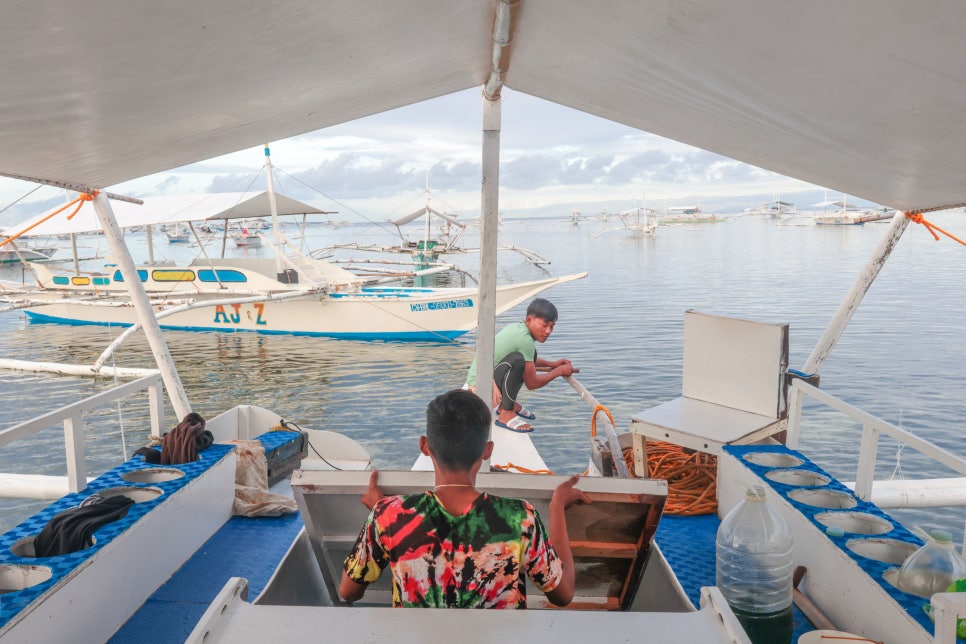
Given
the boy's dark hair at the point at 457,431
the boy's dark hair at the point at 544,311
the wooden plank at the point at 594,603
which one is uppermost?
the boy's dark hair at the point at 544,311

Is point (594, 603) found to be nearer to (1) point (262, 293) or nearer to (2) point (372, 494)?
(2) point (372, 494)

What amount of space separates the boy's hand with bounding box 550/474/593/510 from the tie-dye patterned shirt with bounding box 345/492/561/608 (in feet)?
0.86

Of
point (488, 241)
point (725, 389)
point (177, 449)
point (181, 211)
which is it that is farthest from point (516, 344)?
point (181, 211)

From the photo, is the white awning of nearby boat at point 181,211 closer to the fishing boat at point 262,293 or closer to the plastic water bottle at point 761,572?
the fishing boat at point 262,293

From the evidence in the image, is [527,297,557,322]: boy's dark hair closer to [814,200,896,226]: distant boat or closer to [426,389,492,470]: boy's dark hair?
[426,389,492,470]: boy's dark hair

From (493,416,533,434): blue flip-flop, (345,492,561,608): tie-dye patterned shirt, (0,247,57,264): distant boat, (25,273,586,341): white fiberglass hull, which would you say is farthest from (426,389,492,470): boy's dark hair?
(25,273,586,341): white fiberglass hull

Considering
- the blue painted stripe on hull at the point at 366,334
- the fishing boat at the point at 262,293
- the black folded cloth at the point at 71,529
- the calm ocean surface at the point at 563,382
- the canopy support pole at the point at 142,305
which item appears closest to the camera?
the black folded cloth at the point at 71,529

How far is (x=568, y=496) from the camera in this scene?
2.37m

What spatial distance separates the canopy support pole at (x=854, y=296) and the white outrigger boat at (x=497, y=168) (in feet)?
0.17

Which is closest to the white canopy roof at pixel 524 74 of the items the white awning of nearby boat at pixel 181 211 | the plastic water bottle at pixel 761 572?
the plastic water bottle at pixel 761 572

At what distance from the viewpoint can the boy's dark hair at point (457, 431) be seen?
6.73ft

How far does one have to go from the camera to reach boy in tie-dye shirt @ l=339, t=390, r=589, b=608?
1.99m

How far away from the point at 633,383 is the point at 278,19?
1313 centimetres

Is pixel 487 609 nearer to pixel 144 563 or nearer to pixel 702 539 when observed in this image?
pixel 144 563
